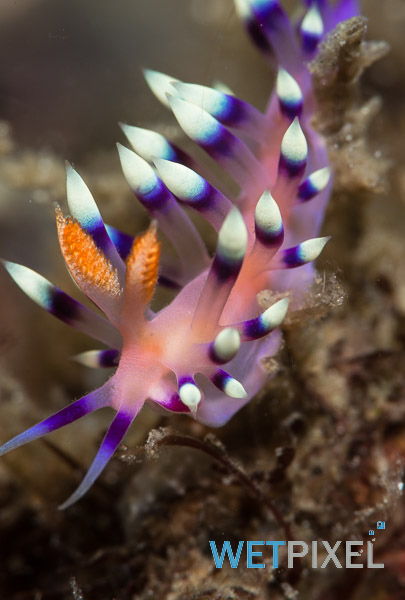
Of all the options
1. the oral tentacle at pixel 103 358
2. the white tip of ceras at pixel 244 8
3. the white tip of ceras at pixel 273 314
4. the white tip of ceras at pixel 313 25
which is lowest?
the oral tentacle at pixel 103 358

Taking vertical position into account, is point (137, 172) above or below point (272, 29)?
below

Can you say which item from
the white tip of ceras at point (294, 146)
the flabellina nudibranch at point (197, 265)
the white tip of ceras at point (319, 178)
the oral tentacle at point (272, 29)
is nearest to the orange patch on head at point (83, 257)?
the flabellina nudibranch at point (197, 265)

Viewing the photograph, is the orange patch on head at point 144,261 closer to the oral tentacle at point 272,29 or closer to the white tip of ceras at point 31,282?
the white tip of ceras at point 31,282

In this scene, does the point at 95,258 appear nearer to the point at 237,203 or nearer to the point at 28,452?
the point at 237,203

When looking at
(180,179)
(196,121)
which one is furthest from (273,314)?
(196,121)

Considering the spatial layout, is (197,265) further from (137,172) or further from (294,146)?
(294,146)

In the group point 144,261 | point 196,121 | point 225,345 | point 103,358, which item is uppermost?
point 196,121
